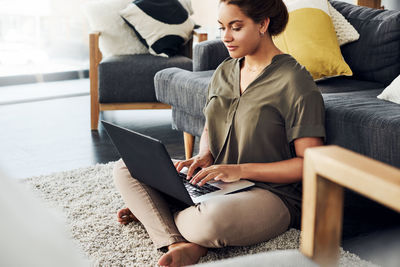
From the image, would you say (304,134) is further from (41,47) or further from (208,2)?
(41,47)

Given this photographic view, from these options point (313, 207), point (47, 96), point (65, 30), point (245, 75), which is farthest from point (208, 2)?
point (313, 207)

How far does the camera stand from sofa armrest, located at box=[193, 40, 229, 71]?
289 centimetres

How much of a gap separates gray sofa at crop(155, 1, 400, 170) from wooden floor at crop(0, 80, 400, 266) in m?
0.32

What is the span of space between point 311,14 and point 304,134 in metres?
1.17

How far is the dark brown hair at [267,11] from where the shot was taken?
5.33ft

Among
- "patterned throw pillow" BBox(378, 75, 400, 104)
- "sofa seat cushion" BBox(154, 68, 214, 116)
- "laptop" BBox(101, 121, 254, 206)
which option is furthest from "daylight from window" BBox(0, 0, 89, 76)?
"patterned throw pillow" BBox(378, 75, 400, 104)

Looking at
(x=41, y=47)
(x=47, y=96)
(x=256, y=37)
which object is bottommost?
(x=47, y=96)

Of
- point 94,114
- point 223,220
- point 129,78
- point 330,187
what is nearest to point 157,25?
point 129,78

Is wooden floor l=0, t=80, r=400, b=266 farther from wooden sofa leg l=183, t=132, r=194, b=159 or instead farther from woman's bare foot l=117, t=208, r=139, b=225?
woman's bare foot l=117, t=208, r=139, b=225

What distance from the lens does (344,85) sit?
7.82 feet

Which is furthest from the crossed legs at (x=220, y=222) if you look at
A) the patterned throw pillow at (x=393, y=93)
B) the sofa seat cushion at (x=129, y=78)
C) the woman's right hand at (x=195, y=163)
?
the sofa seat cushion at (x=129, y=78)

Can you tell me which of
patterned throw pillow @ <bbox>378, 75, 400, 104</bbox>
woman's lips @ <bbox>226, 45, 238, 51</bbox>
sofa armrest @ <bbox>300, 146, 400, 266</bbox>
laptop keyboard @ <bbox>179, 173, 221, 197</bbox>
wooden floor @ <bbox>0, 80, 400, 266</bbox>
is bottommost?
wooden floor @ <bbox>0, 80, 400, 266</bbox>

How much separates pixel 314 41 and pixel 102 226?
1306mm

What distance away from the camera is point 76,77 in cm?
547
